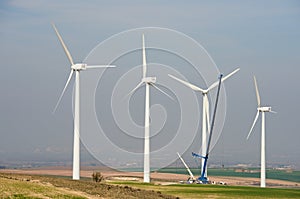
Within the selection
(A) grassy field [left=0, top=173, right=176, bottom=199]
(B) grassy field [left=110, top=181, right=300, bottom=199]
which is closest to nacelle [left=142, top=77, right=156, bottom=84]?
(B) grassy field [left=110, top=181, right=300, bottom=199]

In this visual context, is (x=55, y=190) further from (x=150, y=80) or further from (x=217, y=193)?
(x=150, y=80)

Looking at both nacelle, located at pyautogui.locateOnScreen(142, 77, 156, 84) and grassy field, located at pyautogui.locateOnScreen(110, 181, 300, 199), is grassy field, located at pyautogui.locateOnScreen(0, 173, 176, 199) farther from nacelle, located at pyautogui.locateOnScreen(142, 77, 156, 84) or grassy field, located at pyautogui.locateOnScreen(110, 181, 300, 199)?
nacelle, located at pyautogui.locateOnScreen(142, 77, 156, 84)

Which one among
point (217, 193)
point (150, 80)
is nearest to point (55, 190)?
point (217, 193)

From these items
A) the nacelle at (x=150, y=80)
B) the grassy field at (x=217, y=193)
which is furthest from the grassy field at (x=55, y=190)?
the nacelle at (x=150, y=80)

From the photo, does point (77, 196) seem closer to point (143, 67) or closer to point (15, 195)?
point (15, 195)

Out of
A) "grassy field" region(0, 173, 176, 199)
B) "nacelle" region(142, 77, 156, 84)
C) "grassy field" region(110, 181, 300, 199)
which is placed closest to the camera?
"grassy field" region(0, 173, 176, 199)

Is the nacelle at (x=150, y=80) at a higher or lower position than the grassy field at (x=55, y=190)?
higher

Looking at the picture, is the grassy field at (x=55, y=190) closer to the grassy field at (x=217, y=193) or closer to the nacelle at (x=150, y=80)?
the grassy field at (x=217, y=193)

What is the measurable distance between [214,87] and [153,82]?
1327 centimetres

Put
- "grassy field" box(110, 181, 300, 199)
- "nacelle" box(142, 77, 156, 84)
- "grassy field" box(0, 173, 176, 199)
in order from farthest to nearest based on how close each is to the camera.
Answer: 1. "nacelle" box(142, 77, 156, 84)
2. "grassy field" box(110, 181, 300, 199)
3. "grassy field" box(0, 173, 176, 199)

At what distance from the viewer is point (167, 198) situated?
54.1m

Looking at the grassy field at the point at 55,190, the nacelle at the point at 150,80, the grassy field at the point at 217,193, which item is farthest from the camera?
the nacelle at the point at 150,80

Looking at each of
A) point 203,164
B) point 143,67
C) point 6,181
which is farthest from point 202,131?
point 6,181

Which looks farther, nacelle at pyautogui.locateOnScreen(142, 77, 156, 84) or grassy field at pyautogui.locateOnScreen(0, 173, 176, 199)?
nacelle at pyautogui.locateOnScreen(142, 77, 156, 84)
